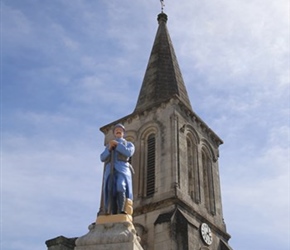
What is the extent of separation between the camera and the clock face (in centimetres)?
2153

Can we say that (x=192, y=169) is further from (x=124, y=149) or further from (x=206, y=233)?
(x=124, y=149)

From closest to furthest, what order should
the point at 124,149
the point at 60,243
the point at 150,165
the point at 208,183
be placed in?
the point at 124,149 < the point at 60,243 < the point at 150,165 < the point at 208,183

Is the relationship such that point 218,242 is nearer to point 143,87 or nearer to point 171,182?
point 171,182

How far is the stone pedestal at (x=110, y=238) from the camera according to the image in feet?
29.2

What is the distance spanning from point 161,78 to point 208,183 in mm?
7163

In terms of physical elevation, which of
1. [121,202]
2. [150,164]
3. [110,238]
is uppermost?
[150,164]

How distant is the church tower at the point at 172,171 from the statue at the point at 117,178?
983cm

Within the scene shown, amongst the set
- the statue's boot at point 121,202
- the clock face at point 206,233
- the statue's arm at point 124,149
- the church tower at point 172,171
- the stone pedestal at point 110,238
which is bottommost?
the stone pedestal at point 110,238

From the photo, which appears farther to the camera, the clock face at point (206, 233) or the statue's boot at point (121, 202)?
the clock face at point (206, 233)

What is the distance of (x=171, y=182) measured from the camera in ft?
72.9

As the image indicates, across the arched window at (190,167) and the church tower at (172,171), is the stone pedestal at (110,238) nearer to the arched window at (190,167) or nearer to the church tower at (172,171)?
the church tower at (172,171)

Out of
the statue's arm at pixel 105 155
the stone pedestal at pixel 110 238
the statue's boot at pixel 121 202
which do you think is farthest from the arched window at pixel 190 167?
the stone pedestal at pixel 110 238

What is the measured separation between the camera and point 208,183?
25.8 m

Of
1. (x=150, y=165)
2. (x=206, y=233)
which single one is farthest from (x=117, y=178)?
(x=150, y=165)
